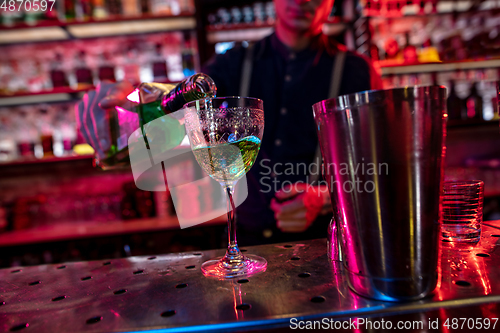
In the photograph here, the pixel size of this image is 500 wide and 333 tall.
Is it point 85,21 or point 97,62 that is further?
point 97,62

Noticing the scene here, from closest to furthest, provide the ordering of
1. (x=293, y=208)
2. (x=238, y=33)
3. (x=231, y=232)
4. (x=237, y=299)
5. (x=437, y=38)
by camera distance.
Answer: (x=237, y=299)
(x=231, y=232)
(x=293, y=208)
(x=238, y=33)
(x=437, y=38)

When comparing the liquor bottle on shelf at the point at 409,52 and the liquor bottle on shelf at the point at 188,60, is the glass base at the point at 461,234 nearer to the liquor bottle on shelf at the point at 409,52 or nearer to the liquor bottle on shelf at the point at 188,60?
the liquor bottle on shelf at the point at 188,60

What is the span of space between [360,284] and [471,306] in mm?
107

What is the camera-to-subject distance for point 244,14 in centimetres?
237

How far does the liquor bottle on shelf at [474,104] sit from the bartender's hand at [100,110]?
264 cm

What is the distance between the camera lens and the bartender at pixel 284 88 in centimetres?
133

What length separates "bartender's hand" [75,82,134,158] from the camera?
0.71 metres

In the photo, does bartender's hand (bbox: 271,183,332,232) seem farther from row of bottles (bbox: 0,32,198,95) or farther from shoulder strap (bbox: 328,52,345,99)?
row of bottles (bbox: 0,32,198,95)

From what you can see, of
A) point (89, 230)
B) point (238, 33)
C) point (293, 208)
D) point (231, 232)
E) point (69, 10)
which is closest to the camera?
point (231, 232)

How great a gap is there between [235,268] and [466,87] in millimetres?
2769

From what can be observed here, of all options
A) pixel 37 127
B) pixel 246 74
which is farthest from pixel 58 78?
pixel 246 74

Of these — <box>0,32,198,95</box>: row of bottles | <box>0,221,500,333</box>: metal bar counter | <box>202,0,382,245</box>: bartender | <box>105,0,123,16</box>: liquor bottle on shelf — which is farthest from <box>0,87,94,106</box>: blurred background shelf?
<box>0,221,500,333</box>: metal bar counter

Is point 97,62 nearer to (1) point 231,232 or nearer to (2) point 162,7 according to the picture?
(2) point 162,7

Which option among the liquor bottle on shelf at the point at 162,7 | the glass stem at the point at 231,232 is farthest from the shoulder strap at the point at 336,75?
the liquor bottle on shelf at the point at 162,7
